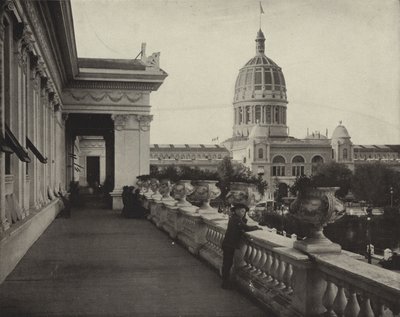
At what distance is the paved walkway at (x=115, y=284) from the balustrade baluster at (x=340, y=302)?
1.82 meters

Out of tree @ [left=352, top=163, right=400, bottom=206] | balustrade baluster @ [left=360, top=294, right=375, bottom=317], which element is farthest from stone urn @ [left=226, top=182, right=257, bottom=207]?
tree @ [left=352, top=163, right=400, bottom=206]

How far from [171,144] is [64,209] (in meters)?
146

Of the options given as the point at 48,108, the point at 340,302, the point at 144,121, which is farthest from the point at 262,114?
the point at 340,302

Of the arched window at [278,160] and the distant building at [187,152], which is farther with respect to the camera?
the distant building at [187,152]

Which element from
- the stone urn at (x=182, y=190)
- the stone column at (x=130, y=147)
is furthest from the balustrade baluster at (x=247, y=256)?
the stone column at (x=130, y=147)

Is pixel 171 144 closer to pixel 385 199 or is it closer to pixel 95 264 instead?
pixel 385 199

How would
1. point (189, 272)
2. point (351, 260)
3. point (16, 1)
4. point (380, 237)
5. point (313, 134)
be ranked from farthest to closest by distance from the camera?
point (313, 134)
point (380, 237)
point (16, 1)
point (189, 272)
point (351, 260)

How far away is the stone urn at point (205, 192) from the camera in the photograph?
12102 millimetres

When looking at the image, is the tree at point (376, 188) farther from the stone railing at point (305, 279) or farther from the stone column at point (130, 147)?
the stone railing at point (305, 279)

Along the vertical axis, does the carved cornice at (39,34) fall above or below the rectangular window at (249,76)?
below

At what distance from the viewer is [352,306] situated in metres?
5.18

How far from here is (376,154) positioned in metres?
147

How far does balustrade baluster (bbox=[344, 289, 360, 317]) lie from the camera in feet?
17.0

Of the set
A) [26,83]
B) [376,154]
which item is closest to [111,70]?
[26,83]
